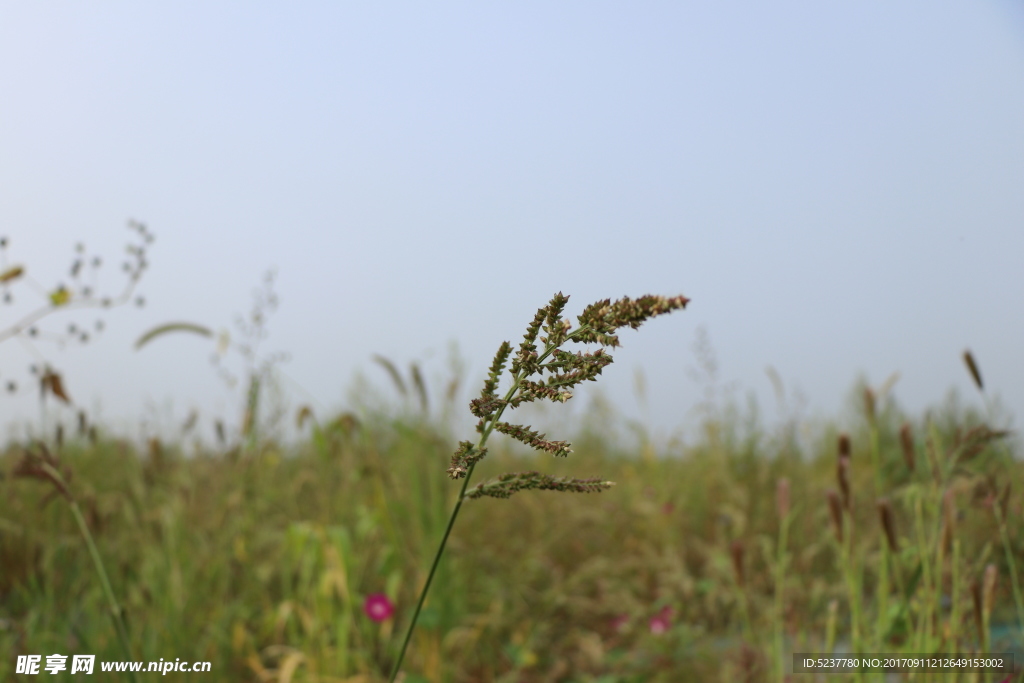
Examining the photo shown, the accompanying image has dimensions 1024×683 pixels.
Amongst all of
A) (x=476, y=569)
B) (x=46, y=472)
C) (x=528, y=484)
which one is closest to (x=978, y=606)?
(x=528, y=484)

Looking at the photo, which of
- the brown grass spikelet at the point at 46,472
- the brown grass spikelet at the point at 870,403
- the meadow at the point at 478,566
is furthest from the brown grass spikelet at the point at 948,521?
the brown grass spikelet at the point at 46,472

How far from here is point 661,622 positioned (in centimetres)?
295

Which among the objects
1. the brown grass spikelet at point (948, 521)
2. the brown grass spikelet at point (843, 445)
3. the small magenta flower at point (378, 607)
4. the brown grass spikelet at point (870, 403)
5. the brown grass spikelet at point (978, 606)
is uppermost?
the brown grass spikelet at point (870, 403)

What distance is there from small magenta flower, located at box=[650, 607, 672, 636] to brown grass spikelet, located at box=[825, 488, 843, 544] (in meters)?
1.34

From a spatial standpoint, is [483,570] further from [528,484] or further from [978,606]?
[528,484]

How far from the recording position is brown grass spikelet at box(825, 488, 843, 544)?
164 cm

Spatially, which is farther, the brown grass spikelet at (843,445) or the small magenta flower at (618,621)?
the small magenta flower at (618,621)

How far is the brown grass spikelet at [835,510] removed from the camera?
5.37 ft

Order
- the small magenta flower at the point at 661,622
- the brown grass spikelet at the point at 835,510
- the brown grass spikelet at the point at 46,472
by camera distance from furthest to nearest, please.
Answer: the small magenta flower at the point at 661,622, the brown grass spikelet at the point at 835,510, the brown grass spikelet at the point at 46,472

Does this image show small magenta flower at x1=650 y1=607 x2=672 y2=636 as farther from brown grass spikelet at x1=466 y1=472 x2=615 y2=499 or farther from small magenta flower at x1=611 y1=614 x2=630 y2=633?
brown grass spikelet at x1=466 y1=472 x2=615 y2=499

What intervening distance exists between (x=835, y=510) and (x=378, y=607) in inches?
67.3

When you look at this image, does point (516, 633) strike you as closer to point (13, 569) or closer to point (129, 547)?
point (129, 547)

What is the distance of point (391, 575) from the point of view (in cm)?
281

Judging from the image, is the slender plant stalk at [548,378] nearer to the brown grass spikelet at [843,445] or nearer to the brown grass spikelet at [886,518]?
the brown grass spikelet at [886,518]
